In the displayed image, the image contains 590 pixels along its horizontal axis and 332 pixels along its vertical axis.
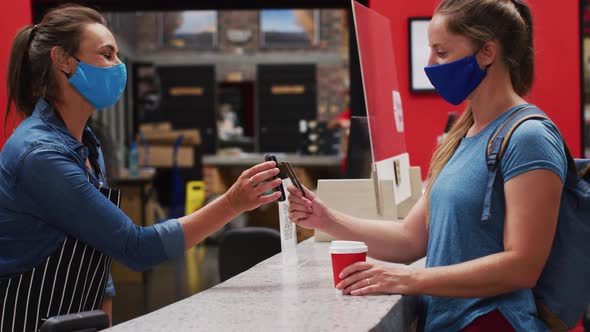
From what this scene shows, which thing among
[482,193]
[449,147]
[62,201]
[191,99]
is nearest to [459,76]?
[449,147]

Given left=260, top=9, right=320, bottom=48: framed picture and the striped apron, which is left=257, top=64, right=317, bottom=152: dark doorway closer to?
left=260, top=9, right=320, bottom=48: framed picture

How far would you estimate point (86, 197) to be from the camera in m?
2.12

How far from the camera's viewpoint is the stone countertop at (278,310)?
168cm

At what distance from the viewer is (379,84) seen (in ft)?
10.2

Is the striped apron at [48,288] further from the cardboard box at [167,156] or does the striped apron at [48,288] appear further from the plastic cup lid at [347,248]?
the cardboard box at [167,156]

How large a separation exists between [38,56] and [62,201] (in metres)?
0.54

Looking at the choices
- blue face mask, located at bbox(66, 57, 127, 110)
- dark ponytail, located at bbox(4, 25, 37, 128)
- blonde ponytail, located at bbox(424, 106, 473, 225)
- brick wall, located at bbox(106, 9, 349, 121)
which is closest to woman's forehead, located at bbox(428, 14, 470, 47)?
blonde ponytail, located at bbox(424, 106, 473, 225)

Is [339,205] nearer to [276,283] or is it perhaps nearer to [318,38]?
[276,283]

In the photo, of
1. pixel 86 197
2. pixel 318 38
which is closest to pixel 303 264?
pixel 86 197

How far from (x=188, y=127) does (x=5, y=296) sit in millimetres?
13209

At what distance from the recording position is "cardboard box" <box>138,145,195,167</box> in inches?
521

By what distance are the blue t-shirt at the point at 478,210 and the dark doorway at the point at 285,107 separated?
1367 cm

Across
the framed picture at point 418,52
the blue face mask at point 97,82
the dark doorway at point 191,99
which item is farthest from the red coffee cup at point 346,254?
the dark doorway at point 191,99

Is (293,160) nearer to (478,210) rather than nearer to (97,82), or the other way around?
(97,82)
